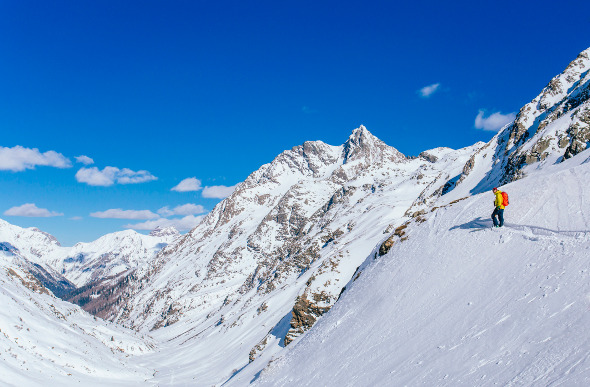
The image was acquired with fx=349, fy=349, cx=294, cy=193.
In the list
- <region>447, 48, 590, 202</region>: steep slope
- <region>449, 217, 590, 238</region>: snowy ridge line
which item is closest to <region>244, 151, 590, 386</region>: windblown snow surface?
<region>449, 217, 590, 238</region>: snowy ridge line

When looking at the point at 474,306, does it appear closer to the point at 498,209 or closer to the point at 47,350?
the point at 498,209

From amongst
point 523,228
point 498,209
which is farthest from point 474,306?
point 498,209

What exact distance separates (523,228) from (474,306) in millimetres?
6470

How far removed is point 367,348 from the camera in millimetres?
16344

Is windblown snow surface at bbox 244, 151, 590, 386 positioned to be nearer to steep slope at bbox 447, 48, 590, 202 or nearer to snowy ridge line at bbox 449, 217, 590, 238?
snowy ridge line at bbox 449, 217, 590, 238

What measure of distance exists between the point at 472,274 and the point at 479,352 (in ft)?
20.6

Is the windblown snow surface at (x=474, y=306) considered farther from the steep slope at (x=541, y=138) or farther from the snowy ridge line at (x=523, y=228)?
the steep slope at (x=541, y=138)

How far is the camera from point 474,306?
46.0 feet

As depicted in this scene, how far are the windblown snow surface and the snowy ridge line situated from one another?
72mm

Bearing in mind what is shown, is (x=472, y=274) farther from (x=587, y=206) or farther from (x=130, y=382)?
(x=130, y=382)

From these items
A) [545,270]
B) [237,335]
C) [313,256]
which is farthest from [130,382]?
[313,256]

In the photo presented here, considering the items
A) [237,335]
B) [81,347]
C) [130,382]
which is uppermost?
[81,347]

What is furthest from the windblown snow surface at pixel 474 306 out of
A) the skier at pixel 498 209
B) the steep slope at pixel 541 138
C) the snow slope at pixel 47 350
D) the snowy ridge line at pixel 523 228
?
the steep slope at pixel 541 138

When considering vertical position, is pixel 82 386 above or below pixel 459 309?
above
